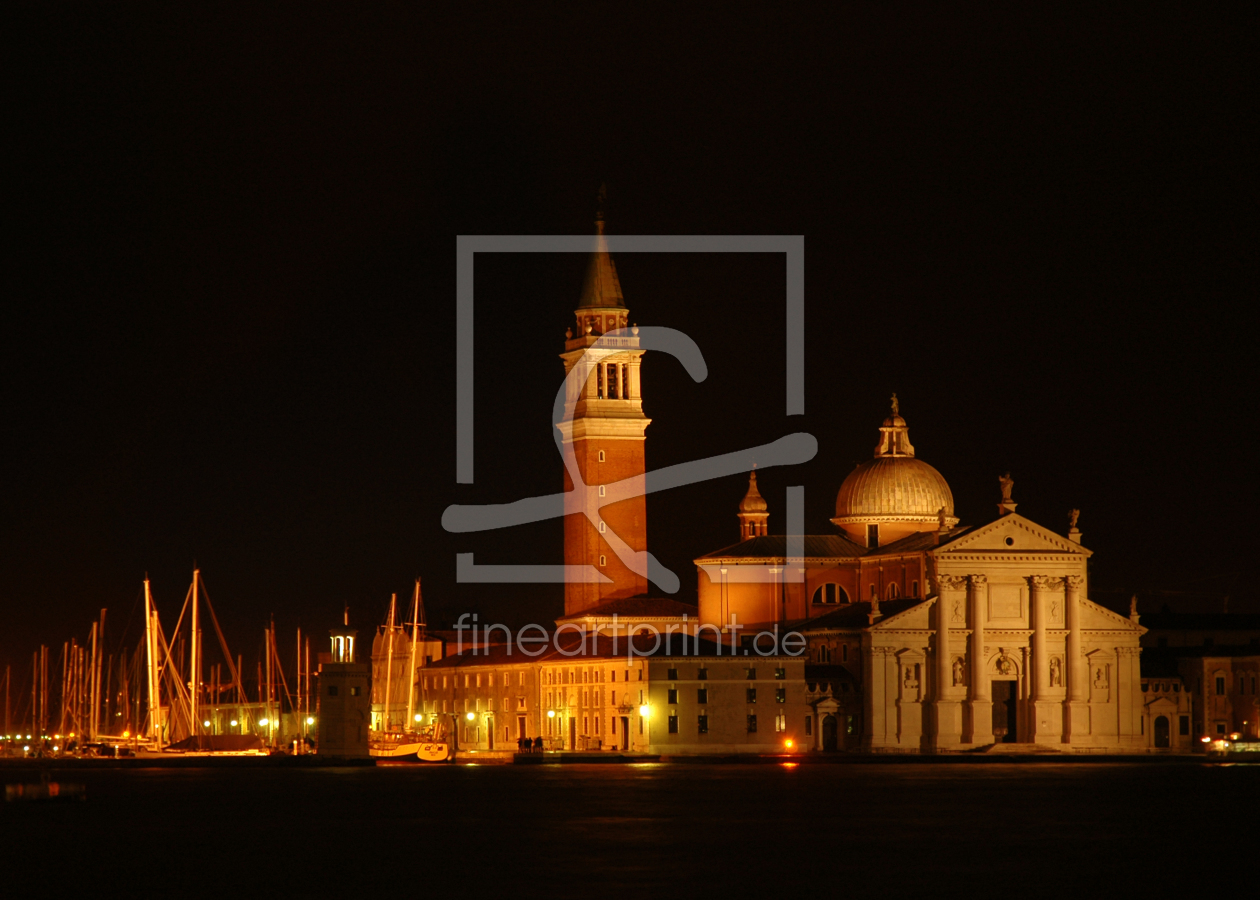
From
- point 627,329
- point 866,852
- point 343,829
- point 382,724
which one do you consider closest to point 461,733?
point 382,724

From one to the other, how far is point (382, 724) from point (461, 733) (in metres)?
9.62

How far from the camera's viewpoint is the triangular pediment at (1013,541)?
304ft

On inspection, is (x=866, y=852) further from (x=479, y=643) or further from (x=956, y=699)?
(x=479, y=643)

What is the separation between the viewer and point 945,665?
305 feet

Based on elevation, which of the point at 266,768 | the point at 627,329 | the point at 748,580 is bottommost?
the point at 266,768

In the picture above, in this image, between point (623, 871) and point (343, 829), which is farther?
point (343, 829)

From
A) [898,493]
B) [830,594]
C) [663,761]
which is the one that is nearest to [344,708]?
[663,761]

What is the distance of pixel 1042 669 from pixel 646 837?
5311 centimetres

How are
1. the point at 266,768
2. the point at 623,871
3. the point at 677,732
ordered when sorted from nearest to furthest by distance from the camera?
the point at 623,871
the point at 266,768
the point at 677,732

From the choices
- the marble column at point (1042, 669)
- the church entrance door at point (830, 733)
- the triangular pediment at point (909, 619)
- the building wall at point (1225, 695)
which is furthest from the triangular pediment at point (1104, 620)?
the church entrance door at point (830, 733)

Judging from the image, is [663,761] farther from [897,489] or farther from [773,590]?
[897,489]

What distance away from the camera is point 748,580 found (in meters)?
102

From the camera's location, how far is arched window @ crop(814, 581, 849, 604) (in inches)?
4003

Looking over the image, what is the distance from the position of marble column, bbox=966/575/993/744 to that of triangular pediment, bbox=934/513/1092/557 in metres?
1.23
